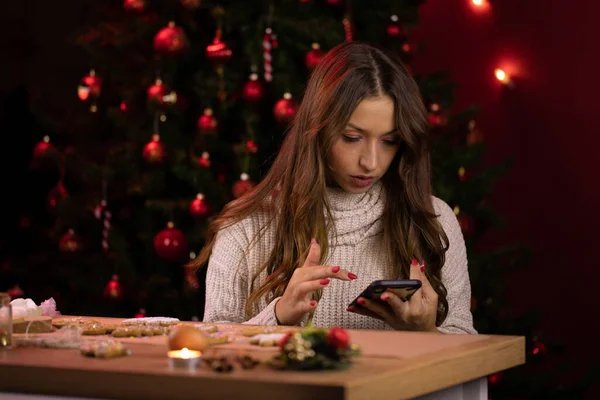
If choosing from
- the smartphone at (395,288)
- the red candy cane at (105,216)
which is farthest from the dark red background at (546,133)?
the smartphone at (395,288)

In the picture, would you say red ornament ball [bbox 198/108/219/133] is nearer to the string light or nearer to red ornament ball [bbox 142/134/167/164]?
red ornament ball [bbox 142/134/167/164]

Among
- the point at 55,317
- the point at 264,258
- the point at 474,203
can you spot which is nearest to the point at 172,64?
the point at 474,203

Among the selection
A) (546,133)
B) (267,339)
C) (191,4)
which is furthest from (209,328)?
(546,133)

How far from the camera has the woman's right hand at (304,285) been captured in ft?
6.19

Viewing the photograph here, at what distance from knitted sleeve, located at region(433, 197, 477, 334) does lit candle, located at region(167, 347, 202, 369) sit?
2.90 feet

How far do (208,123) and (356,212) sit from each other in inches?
46.1

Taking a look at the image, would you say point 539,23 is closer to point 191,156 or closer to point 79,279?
point 191,156

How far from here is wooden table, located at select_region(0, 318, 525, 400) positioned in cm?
125

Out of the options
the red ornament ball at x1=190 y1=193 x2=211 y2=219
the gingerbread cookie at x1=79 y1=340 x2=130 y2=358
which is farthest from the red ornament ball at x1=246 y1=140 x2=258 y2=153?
the gingerbread cookie at x1=79 y1=340 x2=130 y2=358

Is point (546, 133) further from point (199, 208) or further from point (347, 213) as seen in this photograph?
point (347, 213)

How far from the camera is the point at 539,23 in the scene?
417 cm

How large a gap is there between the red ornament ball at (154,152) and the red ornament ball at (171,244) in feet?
0.78

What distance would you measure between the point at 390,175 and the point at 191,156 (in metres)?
1.33

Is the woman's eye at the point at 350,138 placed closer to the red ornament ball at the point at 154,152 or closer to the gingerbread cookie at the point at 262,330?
the gingerbread cookie at the point at 262,330
